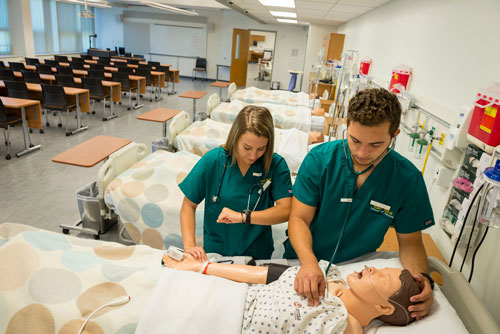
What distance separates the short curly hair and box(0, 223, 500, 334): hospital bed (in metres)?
0.63

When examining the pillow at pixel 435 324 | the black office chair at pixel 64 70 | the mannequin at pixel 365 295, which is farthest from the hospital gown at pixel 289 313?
the black office chair at pixel 64 70

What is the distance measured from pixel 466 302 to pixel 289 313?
0.65 metres

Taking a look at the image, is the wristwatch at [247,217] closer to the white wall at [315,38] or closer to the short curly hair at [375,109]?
the short curly hair at [375,109]

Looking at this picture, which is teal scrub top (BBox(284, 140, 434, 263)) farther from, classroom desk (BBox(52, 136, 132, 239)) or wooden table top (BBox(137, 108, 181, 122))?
wooden table top (BBox(137, 108, 181, 122))

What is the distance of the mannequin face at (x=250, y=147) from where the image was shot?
1340 mm

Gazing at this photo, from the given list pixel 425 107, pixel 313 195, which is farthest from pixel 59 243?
pixel 425 107

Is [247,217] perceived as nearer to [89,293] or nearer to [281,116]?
[89,293]

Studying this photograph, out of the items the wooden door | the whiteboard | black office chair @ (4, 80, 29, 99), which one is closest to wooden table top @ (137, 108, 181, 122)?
black office chair @ (4, 80, 29, 99)

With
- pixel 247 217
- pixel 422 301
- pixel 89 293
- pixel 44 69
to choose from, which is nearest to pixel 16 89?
pixel 44 69

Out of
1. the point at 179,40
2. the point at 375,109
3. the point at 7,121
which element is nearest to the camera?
the point at 375,109

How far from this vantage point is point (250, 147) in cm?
136

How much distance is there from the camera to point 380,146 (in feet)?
3.56

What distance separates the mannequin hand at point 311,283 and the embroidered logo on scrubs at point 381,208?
0.33 m

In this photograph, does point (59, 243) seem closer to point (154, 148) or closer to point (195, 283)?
point (195, 283)
